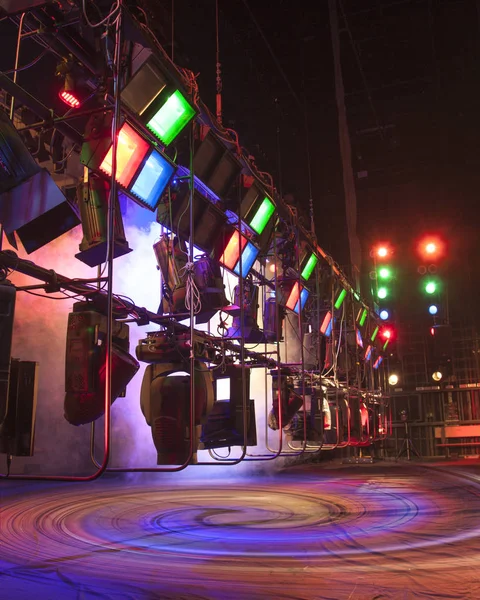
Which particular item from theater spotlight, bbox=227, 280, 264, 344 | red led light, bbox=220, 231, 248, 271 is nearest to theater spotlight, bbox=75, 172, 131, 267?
red led light, bbox=220, 231, 248, 271

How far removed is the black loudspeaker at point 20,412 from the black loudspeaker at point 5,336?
351mm

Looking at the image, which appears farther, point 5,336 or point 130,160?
point 130,160

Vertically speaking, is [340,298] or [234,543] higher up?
[340,298]

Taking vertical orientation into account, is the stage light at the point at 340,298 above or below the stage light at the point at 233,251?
above

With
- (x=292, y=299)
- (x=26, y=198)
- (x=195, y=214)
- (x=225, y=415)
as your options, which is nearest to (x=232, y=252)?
(x=195, y=214)

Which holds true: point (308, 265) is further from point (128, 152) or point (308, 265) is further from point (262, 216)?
point (128, 152)

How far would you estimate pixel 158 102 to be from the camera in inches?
157

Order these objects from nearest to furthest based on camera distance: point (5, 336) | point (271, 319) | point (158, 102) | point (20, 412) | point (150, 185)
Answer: point (5, 336)
point (20, 412)
point (158, 102)
point (150, 185)
point (271, 319)

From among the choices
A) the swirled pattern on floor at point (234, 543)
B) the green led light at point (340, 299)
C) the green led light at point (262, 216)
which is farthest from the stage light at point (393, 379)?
the green led light at point (262, 216)

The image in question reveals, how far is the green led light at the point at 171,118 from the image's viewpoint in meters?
4.07

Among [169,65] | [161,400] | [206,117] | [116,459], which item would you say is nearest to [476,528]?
[161,400]

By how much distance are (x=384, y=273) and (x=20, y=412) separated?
46.5 feet

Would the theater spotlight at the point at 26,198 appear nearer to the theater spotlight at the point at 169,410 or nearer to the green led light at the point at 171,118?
the green led light at the point at 171,118

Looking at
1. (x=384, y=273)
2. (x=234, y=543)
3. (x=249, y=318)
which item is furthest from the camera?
(x=384, y=273)
